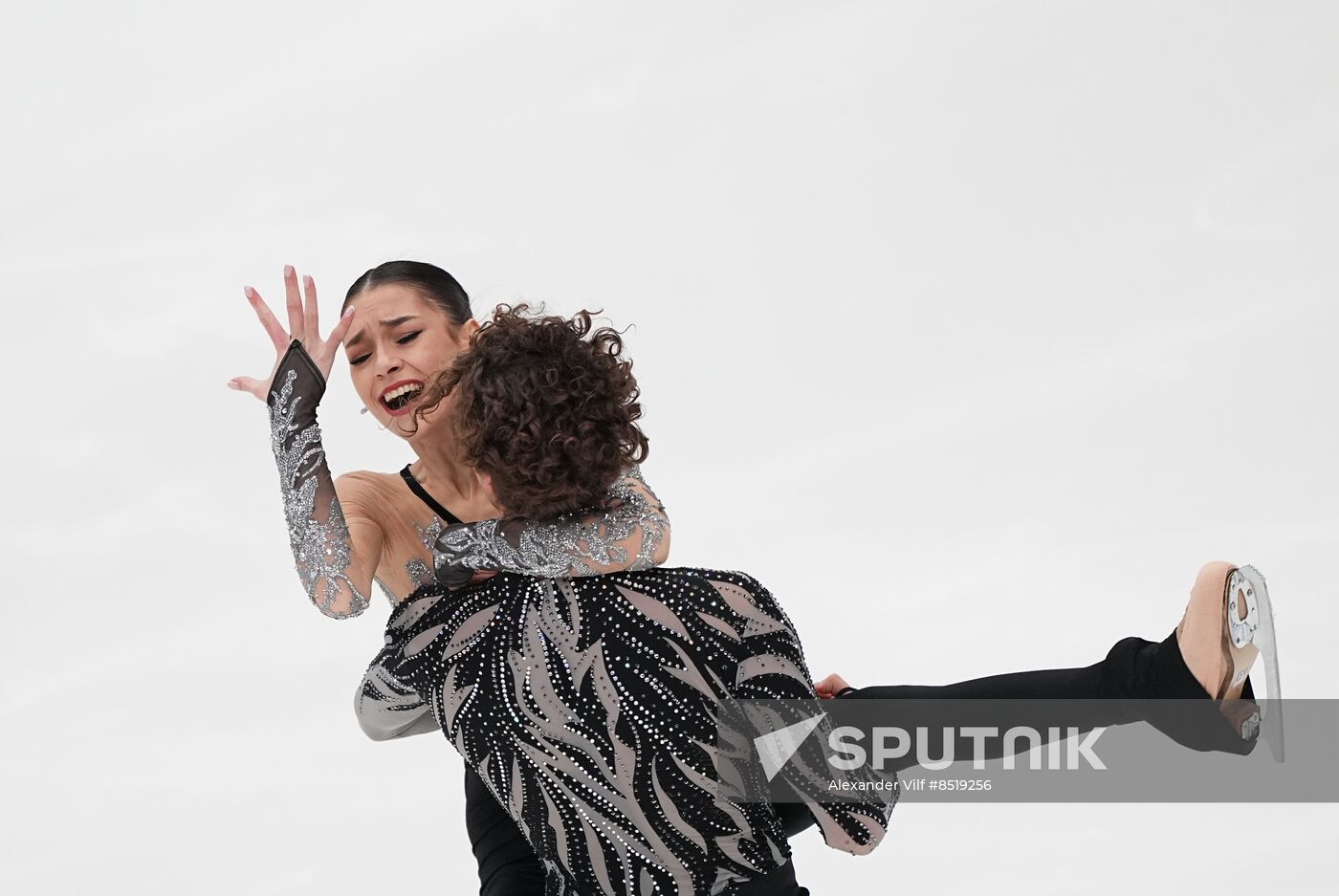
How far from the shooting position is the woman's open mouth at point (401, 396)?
3.39 meters

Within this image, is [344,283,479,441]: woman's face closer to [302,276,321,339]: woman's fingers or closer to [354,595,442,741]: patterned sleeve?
[302,276,321,339]: woman's fingers

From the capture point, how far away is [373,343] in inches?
136

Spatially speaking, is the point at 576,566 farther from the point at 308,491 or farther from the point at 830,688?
the point at 830,688

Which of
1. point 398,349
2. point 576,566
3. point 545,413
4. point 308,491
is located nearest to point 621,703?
point 576,566

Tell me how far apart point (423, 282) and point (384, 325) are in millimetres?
146

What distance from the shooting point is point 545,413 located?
Answer: 2.54 metres

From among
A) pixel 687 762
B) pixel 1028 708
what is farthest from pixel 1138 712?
pixel 687 762

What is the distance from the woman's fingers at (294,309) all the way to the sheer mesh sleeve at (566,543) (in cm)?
51

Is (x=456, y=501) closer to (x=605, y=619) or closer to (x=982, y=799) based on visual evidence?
(x=605, y=619)

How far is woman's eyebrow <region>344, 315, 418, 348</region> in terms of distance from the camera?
3.44 meters

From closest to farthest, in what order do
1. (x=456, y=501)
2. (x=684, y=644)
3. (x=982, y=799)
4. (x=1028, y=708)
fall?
(x=684, y=644), (x=1028, y=708), (x=982, y=799), (x=456, y=501)

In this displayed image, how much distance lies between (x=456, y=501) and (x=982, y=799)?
129 cm

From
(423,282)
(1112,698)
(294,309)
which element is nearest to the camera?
(1112,698)

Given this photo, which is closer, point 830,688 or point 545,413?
point 545,413
